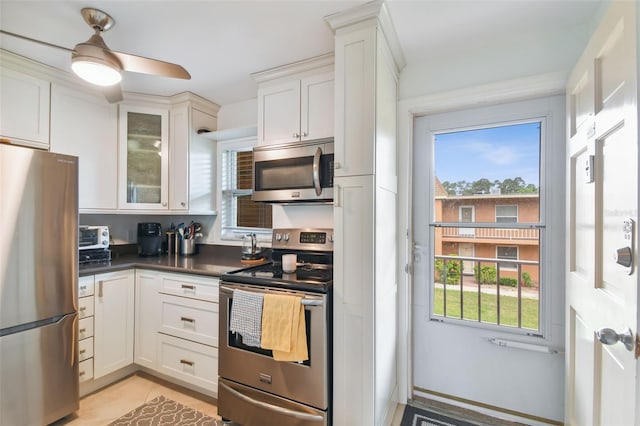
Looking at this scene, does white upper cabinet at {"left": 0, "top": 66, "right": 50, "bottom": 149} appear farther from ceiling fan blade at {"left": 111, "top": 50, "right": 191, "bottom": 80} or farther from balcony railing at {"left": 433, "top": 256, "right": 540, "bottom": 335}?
balcony railing at {"left": 433, "top": 256, "right": 540, "bottom": 335}

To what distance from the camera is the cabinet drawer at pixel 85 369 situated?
2.00m

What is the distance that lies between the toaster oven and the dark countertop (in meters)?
0.16

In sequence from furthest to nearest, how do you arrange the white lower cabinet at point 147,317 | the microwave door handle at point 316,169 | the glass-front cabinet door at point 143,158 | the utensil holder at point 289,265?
the glass-front cabinet door at point 143,158
the white lower cabinet at point 147,317
the utensil holder at point 289,265
the microwave door handle at point 316,169

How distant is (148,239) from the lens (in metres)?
2.78

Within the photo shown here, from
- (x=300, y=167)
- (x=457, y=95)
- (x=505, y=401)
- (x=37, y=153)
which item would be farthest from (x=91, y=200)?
(x=505, y=401)

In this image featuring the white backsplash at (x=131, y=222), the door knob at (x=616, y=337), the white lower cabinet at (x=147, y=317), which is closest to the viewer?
the door knob at (x=616, y=337)

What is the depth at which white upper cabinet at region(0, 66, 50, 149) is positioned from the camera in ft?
6.24

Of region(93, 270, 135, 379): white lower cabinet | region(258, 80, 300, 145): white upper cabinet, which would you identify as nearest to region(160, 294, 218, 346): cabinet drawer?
region(93, 270, 135, 379): white lower cabinet

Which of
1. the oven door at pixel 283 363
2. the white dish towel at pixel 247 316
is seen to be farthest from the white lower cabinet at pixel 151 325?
the white dish towel at pixel 247 316

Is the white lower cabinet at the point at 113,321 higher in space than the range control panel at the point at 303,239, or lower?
lower

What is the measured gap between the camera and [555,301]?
5.60ft

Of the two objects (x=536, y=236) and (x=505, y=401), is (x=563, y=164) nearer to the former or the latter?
(x=536, y=236)

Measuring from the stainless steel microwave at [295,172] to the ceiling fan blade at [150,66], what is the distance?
0.70 metres

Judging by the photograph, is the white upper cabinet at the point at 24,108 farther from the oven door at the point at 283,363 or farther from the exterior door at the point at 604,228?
the exterior door at the point at 604,228
